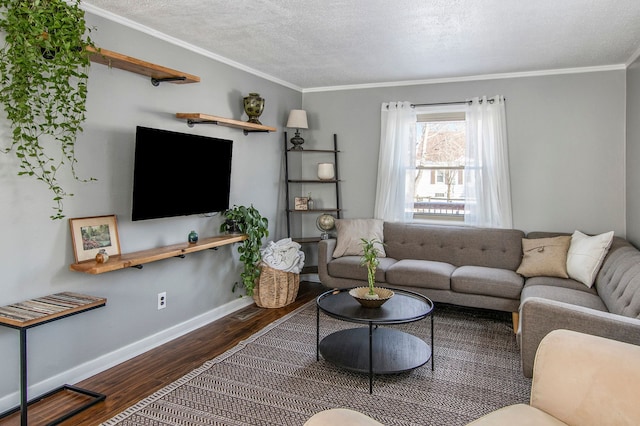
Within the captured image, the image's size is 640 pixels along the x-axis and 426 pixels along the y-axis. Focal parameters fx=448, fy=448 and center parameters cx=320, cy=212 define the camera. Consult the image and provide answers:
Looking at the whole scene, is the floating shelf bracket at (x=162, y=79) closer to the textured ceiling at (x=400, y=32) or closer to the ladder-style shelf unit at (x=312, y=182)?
the textured ceiling at (x=400, y=32)

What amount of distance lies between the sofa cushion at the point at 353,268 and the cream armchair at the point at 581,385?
261cm

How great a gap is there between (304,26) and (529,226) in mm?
3040

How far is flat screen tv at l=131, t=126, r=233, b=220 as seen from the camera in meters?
3.05

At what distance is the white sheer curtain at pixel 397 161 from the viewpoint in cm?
501

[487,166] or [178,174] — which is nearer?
[178,174]

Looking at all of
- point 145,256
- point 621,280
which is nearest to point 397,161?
Answer: point 621,280

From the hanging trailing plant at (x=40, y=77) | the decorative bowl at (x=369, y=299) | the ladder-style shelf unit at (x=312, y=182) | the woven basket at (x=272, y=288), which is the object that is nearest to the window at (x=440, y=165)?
Answer: the ladder-style shelf unit at (x=312, y=182)

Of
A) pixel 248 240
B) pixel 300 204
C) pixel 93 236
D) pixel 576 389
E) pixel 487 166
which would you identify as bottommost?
pixel 576 389

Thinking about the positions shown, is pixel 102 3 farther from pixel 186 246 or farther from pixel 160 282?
pixel 160 282

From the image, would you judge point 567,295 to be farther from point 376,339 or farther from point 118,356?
point 118,356

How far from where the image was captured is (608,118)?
427 cm

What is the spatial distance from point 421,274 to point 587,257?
4.48 feet

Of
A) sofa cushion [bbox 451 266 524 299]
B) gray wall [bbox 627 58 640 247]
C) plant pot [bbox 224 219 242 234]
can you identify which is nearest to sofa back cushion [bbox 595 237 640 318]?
gray wall [bbox 627 58 640 247]

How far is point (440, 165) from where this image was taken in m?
5.00
